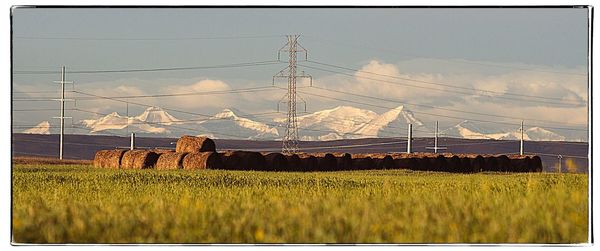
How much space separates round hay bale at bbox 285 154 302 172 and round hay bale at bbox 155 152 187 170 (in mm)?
4763

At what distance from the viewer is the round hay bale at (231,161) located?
3045 cm

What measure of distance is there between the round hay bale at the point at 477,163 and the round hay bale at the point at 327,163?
759 cm

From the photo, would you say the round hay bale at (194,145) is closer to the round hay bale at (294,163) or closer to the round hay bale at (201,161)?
the round hay bale at (201,161)

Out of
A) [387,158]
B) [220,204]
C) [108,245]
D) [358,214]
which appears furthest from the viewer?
[387,158]

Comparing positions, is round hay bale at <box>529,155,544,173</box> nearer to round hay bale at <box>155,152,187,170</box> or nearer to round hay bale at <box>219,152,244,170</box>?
round hay bale at <box>219,152,244,170</box>

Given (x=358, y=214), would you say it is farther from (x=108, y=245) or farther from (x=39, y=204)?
(x=39, y=204)

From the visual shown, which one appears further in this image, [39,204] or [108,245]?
[39,204]

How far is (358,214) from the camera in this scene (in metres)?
10.5

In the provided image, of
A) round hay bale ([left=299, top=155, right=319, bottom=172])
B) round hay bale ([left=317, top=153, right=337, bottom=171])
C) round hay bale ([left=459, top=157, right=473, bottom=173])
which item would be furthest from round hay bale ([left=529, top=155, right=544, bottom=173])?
round hay bale ([left=299, top=155, right=319, bottom=172])

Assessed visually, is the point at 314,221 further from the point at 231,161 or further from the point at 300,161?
the point at 300,161

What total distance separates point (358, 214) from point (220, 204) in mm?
2142

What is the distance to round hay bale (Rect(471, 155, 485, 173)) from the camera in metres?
40.6

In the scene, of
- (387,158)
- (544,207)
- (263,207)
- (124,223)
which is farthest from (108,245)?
(387,158)

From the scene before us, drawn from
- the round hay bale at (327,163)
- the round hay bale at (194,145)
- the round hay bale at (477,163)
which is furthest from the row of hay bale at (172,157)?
the round hay bale at (477,163)
